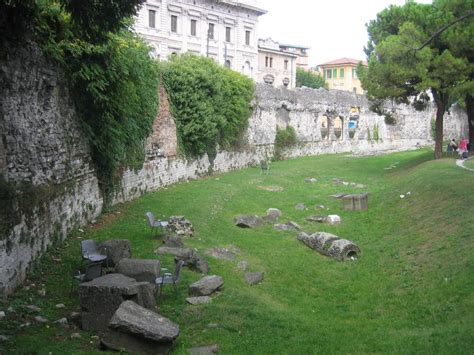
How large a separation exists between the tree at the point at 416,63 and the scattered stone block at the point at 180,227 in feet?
42.0

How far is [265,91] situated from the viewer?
A: 3092 centimetres

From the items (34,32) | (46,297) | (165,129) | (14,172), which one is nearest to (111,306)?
(46,297)

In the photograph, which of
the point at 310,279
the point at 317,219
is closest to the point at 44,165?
the point at 310,279

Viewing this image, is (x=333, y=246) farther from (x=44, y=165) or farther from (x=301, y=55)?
(x=301, y=55)

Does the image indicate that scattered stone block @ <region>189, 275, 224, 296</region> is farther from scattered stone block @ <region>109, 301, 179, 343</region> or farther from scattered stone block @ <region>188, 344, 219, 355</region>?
scattered stone block @ <region>109, 301, 179, 343</region>

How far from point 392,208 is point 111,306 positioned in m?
11.5

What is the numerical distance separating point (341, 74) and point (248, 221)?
7114cm

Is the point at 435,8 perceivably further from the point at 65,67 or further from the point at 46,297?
the point at 46,297

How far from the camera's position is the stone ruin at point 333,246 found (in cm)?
1193

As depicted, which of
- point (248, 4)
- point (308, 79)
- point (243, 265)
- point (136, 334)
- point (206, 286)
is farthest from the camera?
point (308, 79)

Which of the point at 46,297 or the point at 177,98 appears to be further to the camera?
the point at 177,98

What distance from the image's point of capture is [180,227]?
40.1ft

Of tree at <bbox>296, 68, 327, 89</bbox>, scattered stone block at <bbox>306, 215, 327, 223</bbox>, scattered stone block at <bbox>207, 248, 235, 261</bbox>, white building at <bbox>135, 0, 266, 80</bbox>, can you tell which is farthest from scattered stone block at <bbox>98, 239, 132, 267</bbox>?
tree at <bbox>296, 68, 327, 89</bbox>

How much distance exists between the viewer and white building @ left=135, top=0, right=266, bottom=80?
154 ft
